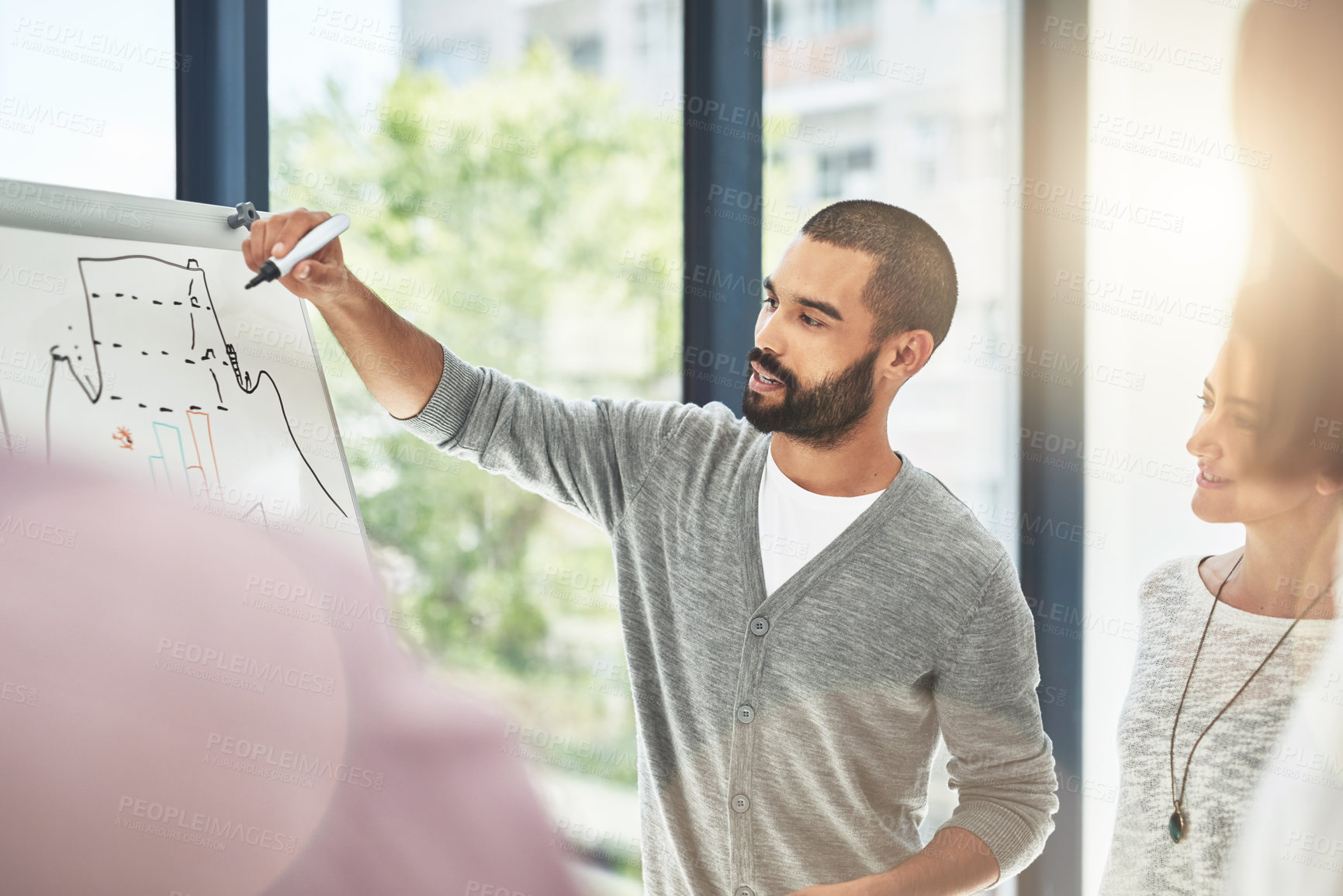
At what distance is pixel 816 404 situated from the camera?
1.23 metres

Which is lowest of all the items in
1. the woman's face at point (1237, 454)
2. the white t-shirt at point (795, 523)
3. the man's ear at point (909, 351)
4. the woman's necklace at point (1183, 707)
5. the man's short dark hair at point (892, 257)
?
the woman's necklace at point (1183, 707)

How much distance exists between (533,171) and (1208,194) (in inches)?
56.8

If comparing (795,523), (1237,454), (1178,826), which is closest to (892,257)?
(795,523)

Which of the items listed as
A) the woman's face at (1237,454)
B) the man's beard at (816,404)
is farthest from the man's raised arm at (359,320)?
the woman's face at (1237,454)

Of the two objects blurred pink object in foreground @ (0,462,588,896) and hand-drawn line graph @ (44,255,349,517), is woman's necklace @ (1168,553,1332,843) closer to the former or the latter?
blurred pink object in foreground @ (0,462,588,896)

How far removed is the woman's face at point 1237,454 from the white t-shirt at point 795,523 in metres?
0.40

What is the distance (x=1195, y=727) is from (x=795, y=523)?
542 millimetres

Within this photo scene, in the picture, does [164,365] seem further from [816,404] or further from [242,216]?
[816,404]

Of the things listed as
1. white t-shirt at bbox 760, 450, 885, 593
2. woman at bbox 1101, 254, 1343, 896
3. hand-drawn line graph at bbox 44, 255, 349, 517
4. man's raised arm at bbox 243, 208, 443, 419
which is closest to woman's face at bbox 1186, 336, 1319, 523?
woman at bbox 1101, 254, 1343, 896

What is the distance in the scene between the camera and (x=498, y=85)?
7.04 ft

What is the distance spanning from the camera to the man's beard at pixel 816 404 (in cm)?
123

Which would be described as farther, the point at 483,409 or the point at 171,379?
the point at 483,409

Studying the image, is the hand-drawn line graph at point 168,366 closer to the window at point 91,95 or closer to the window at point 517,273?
the window at point 91,95

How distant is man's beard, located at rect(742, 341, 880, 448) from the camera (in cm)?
123
